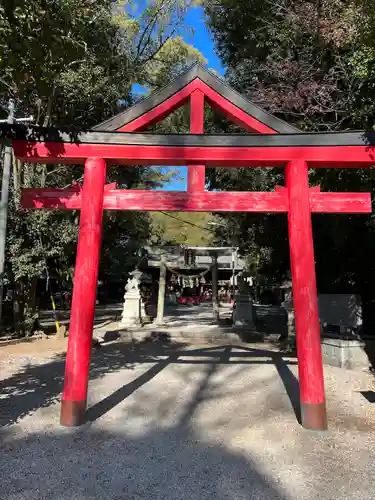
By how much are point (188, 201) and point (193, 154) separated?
0.63 m

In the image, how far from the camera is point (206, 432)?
4590mm

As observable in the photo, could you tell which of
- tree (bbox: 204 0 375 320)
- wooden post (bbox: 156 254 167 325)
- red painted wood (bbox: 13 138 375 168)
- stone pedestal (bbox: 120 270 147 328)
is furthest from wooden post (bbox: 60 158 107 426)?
wooden post (bbox: 156 254 167 325)

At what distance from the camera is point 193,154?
5.30 metres

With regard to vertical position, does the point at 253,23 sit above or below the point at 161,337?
above

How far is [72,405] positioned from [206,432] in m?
1.59

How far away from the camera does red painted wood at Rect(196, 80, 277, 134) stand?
5.29 m

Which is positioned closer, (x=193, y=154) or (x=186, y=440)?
(x=186, y=440)

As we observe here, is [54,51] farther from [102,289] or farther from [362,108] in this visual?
[102,289]

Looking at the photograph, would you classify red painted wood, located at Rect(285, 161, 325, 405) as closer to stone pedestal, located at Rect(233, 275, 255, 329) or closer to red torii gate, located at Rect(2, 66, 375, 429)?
red torii gate, located at Rect(2, 66, 375, 429)

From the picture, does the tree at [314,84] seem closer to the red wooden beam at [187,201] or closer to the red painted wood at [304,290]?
the red wooden beam at [187,201]

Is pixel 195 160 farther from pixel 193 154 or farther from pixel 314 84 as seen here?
pixel 314 84

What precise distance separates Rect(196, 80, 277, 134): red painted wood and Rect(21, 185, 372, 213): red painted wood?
2.84ft

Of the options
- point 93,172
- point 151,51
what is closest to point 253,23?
point 151,51

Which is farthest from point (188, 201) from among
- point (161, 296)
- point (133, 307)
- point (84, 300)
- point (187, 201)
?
point (161, 296)
